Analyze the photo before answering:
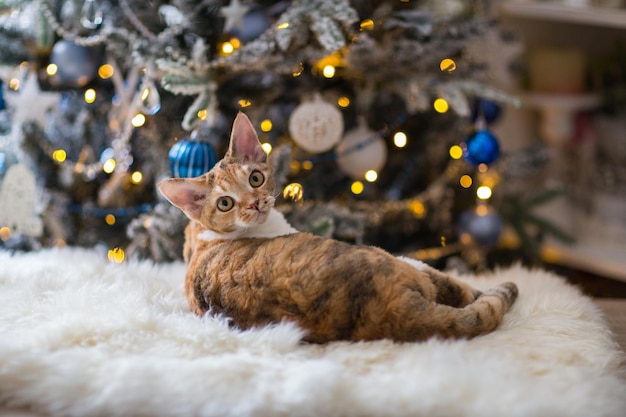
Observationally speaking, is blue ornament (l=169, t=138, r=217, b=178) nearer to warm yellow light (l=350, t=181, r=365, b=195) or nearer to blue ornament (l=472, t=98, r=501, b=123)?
warm yellow light (l=350, t=181, r=365, b=195)

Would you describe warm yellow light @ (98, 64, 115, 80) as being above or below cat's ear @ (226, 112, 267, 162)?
above

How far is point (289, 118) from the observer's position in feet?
4.97

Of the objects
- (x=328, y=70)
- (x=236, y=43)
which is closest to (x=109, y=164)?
(x=236, y=43)

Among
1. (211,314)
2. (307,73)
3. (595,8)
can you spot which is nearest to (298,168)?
(307,73)

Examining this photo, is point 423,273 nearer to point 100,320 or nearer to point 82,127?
point 100,320

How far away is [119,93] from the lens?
4.87ft

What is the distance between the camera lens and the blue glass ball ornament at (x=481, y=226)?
169 centimetres

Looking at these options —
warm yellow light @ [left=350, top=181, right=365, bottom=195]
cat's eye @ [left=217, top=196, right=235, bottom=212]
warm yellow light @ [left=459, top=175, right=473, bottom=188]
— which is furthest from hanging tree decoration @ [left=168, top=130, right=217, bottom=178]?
warm yellow light @ [left=459, top=175, right=473, bottom=188]

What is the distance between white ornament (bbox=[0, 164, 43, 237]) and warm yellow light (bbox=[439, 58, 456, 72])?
0.92m

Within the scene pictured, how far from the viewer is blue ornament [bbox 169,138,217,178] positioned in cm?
118

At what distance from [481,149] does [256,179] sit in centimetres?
77

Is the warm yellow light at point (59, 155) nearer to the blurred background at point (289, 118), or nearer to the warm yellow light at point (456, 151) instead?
the blurred background at point (289, 118)

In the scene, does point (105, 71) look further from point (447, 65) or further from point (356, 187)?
point (447, 65)

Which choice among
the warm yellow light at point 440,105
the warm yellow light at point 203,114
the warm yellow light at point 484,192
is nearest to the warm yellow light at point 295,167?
the warm yellow light at point 203,114
